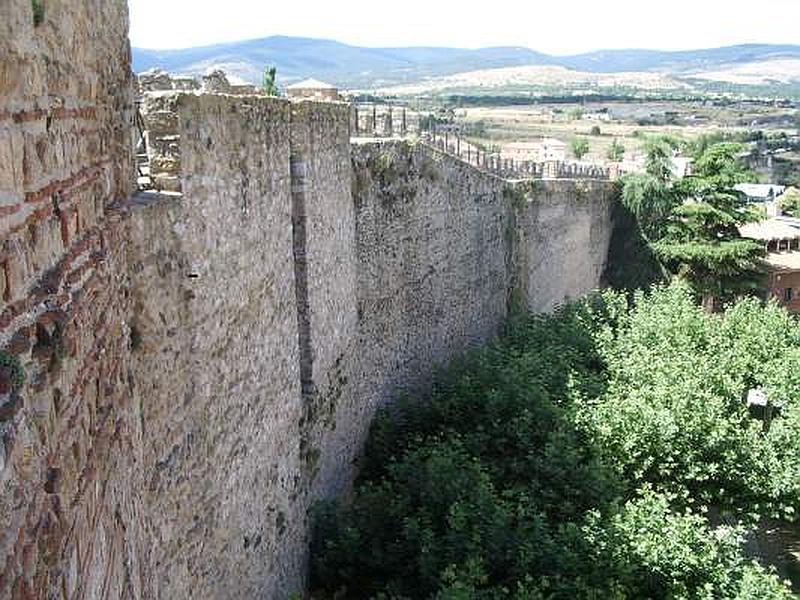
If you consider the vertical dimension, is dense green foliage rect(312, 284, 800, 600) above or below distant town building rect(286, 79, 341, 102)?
below

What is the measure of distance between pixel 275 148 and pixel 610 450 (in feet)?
16.8

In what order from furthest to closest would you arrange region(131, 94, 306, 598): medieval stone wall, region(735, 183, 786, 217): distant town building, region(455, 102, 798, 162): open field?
region(455, 102, 798, 162): open field, region(735, 183, 786, 217): distant town building, region(131, 94, 306, 598): medieval stone wall

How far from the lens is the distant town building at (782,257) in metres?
30.3

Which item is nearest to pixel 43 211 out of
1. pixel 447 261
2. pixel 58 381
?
pixel 58 381

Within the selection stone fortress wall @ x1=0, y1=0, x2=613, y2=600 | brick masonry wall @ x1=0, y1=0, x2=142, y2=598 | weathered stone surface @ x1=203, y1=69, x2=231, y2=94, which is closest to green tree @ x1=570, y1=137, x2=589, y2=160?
stone fortress wall @ x1=0, y1=0, x2=613, y2=600

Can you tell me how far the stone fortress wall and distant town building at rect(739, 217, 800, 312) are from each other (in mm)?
20888

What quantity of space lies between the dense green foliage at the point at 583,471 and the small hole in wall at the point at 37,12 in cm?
475

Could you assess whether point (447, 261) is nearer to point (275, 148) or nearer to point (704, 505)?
point (704, 505)

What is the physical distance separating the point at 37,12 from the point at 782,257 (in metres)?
32.7

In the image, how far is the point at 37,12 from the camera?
9.04 feet

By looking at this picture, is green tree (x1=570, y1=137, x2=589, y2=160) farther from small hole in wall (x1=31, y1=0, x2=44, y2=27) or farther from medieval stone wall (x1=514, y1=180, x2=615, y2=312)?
small hole in wall (x1=31, y1=0, x2=44, y2=27)

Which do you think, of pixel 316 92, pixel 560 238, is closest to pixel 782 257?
pixel 560 238

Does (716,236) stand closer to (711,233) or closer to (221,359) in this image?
(711,233)

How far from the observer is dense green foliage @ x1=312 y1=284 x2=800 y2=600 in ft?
24.6
